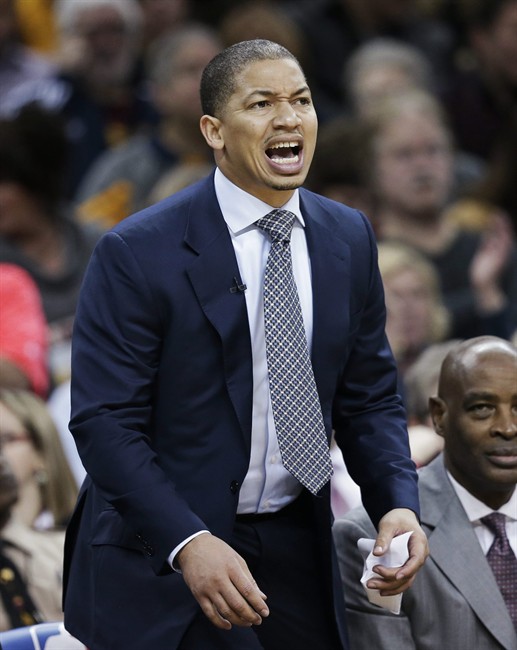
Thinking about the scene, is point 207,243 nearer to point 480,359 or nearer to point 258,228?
point 258,228

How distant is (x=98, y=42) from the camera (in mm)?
8195

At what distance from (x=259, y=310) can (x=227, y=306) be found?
85 mm

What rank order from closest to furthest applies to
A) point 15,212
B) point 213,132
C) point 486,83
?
point 213,132 < point 15,212 < point 486,83

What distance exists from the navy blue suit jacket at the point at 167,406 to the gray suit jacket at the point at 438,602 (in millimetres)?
255

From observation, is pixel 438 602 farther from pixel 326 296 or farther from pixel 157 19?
pixel 157 19

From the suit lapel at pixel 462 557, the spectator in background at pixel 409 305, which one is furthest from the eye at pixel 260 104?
the spectator in background at pixel 409 305

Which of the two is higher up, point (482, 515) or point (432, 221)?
point (432, 221)

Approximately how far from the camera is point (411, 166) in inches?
277

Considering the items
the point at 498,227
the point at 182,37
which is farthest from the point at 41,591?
the point at 182,37

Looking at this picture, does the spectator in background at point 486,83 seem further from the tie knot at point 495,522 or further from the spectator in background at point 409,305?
the tie knot at point 495,522

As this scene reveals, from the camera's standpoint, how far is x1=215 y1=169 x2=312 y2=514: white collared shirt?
3.13 metres

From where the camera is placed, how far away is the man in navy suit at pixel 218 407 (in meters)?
3.00

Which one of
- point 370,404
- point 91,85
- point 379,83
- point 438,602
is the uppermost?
point 91,85

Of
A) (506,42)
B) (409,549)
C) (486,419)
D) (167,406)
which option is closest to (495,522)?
(486,419)
